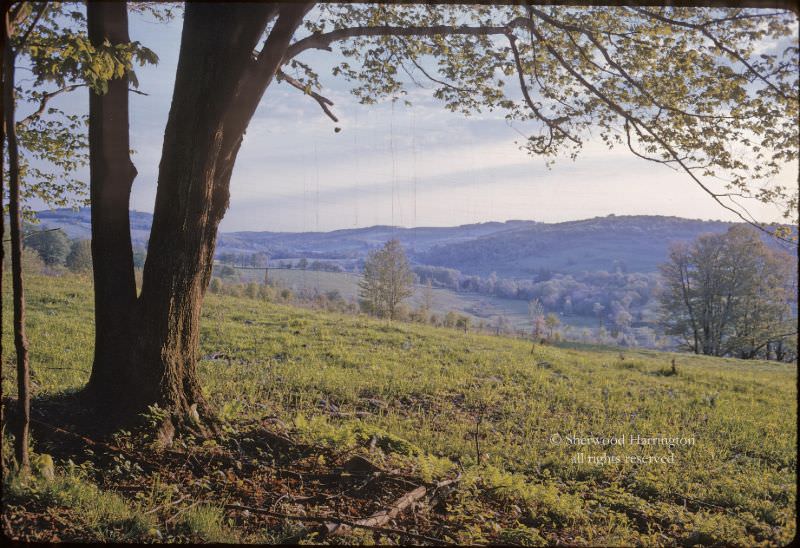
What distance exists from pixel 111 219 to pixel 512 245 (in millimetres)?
102193

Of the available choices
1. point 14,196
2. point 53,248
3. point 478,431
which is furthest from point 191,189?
point 53,248

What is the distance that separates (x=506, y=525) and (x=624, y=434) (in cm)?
396

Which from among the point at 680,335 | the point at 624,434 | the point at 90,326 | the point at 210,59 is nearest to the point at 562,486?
the point at 624,434

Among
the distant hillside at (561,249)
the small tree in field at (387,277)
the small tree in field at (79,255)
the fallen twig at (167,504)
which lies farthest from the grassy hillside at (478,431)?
the distant hillside at (561,249)

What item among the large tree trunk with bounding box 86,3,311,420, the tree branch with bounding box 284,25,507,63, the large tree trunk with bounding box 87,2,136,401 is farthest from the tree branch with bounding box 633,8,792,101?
the large tree trunk with bounding box 87,2,136,401

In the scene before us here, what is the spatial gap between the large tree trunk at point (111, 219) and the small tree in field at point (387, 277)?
36.8 m

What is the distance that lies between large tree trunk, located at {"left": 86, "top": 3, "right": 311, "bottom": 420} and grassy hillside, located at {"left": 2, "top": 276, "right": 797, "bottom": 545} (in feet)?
2.63

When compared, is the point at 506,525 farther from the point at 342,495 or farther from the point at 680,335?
the point at 680,335

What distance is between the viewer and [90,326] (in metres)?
10.7

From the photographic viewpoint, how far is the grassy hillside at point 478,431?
3.87 meters

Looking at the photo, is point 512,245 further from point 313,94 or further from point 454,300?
point 313,94

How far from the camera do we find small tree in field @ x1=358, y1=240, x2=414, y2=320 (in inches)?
1718

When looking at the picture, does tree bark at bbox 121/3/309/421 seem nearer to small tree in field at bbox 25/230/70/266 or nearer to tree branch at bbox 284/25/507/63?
tree branch at bbox 284/25/507/63

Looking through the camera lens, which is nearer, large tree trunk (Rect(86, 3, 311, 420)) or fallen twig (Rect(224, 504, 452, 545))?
fallen twig (Rect(224, 504, 452, 545))
